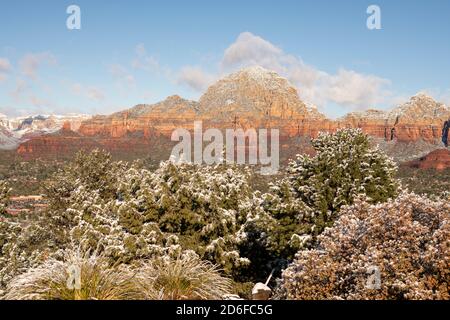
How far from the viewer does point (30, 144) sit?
178 meters

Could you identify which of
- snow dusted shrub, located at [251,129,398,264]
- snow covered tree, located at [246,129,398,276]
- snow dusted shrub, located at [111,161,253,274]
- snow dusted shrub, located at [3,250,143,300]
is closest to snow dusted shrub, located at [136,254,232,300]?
snow dusted shrub, located at [3,250,143,300]

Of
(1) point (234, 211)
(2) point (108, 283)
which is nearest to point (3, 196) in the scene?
(1) point (234, 211)

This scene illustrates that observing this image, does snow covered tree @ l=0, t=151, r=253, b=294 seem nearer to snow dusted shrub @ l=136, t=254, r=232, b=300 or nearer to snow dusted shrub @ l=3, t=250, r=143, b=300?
snow dusted shrub @ l=136, t=254, r=232, b=300

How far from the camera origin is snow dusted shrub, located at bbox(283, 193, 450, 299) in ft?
23.8

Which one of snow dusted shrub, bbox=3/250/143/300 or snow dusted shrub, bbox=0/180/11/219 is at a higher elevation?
snow dusted shrub, bbox=3/250/143/300

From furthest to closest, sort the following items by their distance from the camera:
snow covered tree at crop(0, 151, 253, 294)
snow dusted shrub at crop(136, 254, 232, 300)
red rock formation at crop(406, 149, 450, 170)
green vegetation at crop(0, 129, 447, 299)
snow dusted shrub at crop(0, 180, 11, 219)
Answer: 1. red rock formation at crop(406, 149, 450, 170)
2. snow dusted shrub at crop(0, 180, 11, 219)
3. green vegetation at crop(0, 129, 447, 299)
4. snow covered tree at crop(0, 151, 253, 294)
5. snow dusted shrub at crop(136, 254, 232, 300)

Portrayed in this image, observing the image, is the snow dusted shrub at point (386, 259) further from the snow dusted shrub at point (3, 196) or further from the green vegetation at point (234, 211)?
the snow dusted shrub at point (3, 196)

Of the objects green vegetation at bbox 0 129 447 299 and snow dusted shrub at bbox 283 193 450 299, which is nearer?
snow dusted shrub at bbox 283 193 450 299

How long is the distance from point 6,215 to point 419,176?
109692 mm

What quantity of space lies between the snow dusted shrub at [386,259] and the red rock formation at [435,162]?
13918 centimetres

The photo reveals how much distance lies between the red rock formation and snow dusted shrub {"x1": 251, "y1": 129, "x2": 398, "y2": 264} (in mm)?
129836

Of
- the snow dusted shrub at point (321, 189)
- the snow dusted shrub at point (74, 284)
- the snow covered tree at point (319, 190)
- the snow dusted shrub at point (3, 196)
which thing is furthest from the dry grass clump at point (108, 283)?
the snow dusted shrub at point (3, 196)
